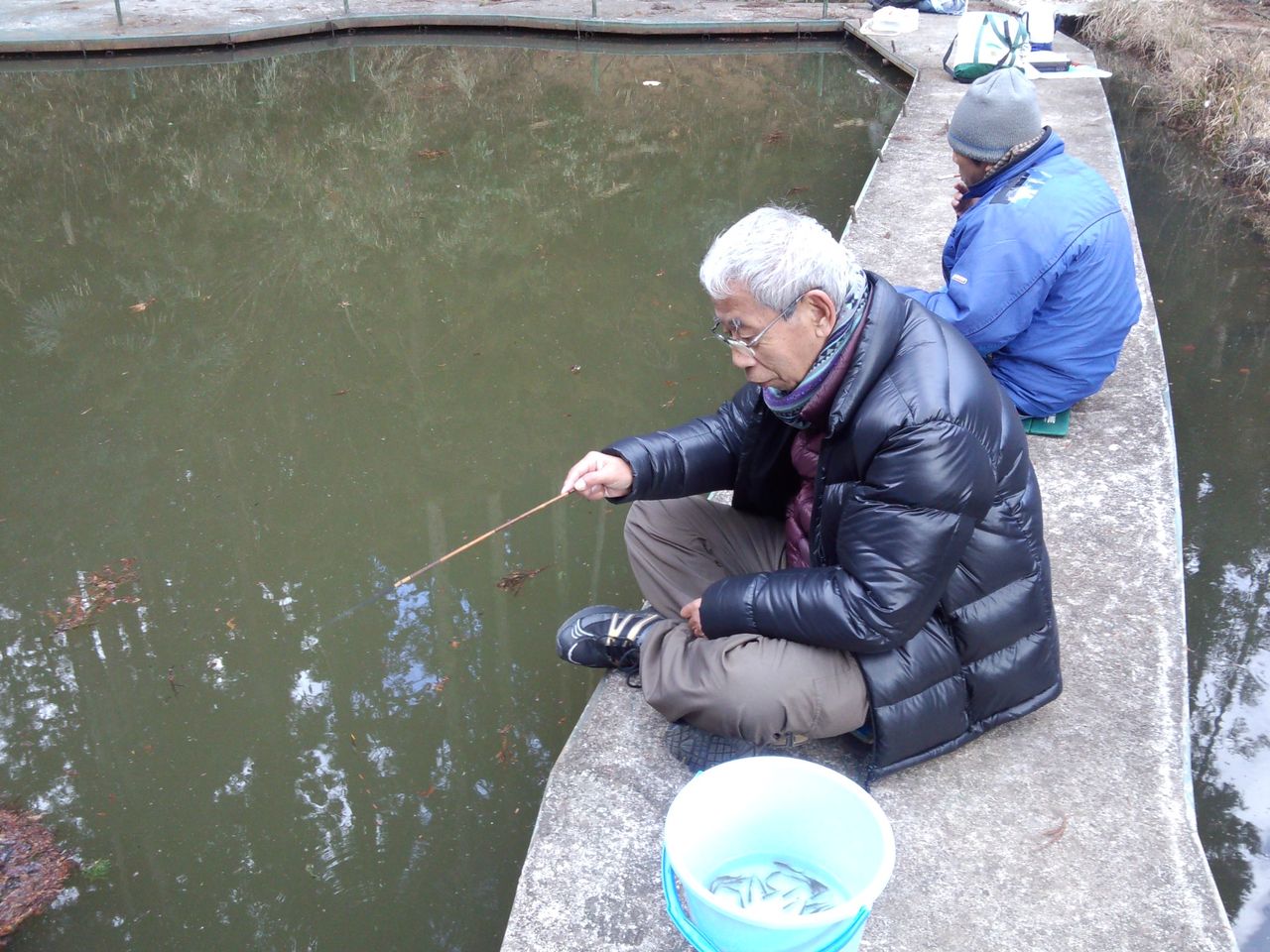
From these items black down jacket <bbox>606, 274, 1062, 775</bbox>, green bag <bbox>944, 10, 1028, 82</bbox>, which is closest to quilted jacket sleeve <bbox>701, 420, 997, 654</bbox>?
black down jacket <bbox>606, 274, 1062, 775</bbox>

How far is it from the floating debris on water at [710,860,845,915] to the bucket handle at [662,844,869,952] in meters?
0.11

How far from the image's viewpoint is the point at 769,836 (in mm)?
1782

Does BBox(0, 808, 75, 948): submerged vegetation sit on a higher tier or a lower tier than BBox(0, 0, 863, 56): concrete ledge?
lower

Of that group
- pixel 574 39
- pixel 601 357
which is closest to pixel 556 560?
pixel 601 357

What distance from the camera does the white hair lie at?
1804mm

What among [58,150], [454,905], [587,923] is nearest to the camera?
[587,923]

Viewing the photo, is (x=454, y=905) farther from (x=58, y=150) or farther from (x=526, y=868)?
(x=58, y=150)

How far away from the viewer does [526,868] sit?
1.92 meters

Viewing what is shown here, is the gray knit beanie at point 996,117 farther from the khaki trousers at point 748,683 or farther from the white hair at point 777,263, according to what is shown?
the khaki trousers at point 748,683

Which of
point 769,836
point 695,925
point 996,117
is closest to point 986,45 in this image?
point 996,117

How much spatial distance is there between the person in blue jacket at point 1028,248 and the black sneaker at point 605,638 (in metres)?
1.24

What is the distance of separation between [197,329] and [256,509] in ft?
4.97

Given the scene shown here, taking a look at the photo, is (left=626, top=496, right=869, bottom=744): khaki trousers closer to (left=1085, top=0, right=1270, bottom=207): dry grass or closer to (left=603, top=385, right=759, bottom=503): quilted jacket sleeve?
(left=603, top=385, right=759, bottom=503): quilted jacket sleeve

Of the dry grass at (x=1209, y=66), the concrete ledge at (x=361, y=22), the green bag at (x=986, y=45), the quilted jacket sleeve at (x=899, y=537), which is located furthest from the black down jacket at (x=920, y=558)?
the concrete ledge at (x=361, y=22)
